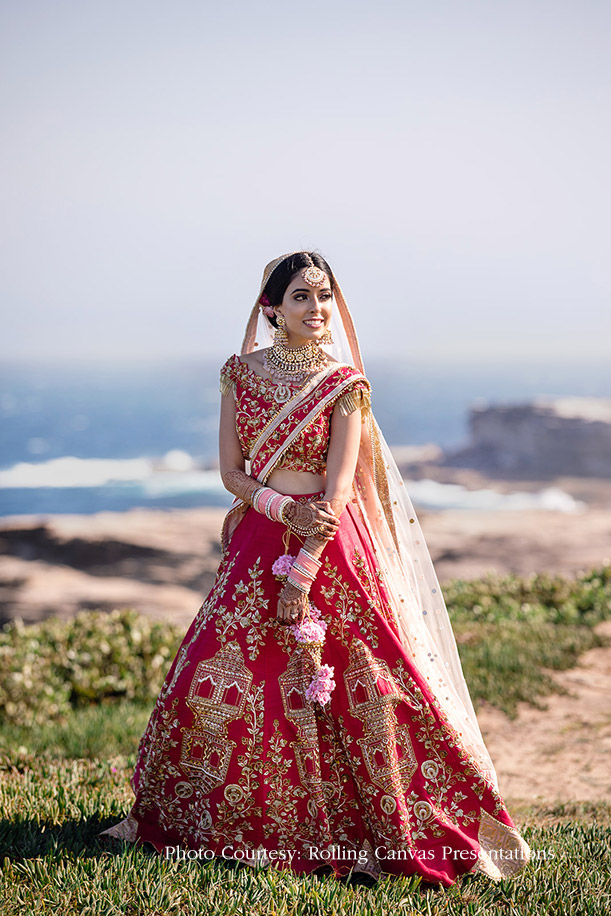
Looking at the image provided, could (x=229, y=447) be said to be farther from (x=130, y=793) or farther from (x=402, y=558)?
(x=130, y=793)

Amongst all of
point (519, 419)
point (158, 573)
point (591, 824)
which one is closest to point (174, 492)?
point (158, 573)

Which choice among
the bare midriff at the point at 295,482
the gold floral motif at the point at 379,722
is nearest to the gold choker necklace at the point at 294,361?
the bare midriff at the point at 295,482

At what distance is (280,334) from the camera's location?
3.69 metres

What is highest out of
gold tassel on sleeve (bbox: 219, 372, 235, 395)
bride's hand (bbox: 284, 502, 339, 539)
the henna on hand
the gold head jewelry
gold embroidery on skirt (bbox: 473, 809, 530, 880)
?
the gold head jewelry

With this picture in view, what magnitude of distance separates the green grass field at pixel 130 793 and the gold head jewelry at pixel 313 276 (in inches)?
91.3

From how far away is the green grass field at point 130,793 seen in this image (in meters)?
3.15

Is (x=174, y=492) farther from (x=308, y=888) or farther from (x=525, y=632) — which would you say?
(x=308, y=888)

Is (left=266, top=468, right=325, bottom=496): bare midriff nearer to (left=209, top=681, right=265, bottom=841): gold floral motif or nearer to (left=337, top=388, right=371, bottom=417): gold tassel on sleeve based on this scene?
(left=337, top=388, right=371, bottom=417): gold tassel on sleeve

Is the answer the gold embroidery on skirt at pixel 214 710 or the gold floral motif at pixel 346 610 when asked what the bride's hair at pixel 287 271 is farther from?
the gold embroidery on skirt at pixel 214 710

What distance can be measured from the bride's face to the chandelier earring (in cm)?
3

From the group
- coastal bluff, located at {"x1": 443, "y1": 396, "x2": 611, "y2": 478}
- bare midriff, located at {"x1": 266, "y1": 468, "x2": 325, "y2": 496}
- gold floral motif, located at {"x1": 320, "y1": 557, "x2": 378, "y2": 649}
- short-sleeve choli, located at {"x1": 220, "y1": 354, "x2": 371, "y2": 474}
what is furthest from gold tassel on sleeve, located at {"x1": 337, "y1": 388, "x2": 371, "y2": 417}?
coastal bluff, located at {"x1": 443, "y1": 396, "x2": 611, "y2": 478}

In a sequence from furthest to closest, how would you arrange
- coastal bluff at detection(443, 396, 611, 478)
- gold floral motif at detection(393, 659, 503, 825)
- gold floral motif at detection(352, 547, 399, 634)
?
coastal bluff at detection(443, 396, 611, 478) < gold floral motif at detection(352, 547, 399, 634) < gold floral motif at detection(393, 659, 503, 825)

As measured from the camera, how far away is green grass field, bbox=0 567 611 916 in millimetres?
3146

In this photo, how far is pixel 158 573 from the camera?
1519 centimetres
